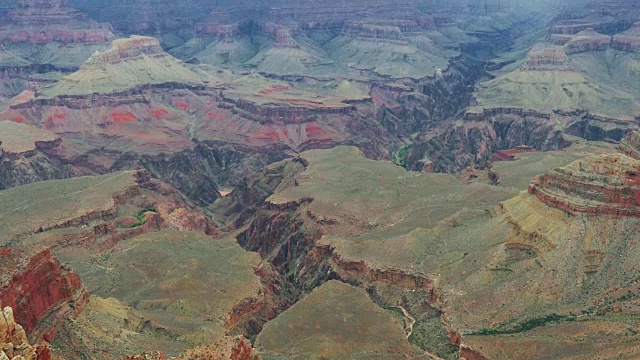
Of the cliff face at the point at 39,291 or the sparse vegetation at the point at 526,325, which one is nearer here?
the cliff face at the point at 39,291

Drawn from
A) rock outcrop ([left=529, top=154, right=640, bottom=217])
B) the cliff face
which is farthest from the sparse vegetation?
the cliff face

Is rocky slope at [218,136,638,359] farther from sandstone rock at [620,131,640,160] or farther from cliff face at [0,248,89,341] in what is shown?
cliff face at [0,248,89,341]

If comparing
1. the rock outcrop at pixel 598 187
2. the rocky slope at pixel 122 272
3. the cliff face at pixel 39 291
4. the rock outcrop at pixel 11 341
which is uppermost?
the rock outcrop at pixel 11 341

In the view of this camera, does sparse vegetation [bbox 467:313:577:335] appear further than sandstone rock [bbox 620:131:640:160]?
No

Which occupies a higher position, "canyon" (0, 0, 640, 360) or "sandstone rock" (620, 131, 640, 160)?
"sandstone rock" (620, 131, 640, 160)

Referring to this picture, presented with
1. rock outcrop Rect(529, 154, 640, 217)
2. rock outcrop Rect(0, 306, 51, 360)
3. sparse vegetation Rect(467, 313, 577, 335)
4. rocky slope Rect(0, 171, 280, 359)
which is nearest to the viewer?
rock outcrop Rect(0, 306, 51, 360)

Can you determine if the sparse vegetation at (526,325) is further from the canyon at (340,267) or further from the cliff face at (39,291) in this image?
the cliff face at (39,291)

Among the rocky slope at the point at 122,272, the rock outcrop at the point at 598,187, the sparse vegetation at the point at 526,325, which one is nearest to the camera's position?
the rocky slope at the point at 122,272

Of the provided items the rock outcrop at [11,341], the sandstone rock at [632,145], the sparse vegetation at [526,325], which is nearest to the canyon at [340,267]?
the rock outcrop at [11,341]

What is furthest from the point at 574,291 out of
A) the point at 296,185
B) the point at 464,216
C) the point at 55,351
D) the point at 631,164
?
the point at 296,185
